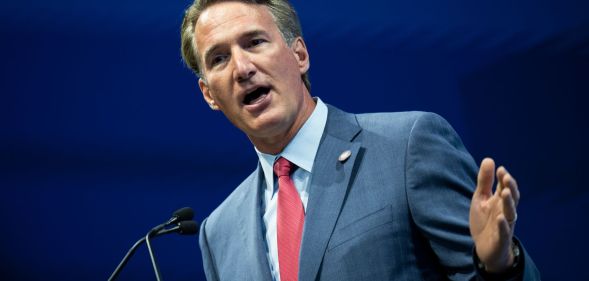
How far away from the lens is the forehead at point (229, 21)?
2.03 metres

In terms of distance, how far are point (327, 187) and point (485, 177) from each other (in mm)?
493

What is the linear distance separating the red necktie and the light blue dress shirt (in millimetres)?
20

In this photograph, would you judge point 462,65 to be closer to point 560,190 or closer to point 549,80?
point 549,80

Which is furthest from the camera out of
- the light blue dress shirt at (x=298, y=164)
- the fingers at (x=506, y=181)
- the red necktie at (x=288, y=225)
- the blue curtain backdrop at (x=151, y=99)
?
the blue curtain backdrop at (x=151, y=99)

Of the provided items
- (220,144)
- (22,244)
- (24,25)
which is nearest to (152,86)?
(220,144)

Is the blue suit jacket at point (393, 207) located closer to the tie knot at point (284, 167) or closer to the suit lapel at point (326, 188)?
the suit lapel at point (326, 188)

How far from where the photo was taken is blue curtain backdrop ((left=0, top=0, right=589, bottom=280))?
2646 millimetres

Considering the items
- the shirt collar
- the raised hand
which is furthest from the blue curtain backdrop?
the raised hand

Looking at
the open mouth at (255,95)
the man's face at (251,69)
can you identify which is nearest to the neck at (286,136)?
the man's face at (251,69)

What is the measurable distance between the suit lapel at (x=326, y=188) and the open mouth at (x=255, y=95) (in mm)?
188

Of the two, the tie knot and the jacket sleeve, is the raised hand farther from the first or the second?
the tie knot

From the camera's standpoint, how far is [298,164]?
6.29 ft

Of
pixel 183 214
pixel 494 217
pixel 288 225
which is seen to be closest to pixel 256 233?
pixel 288 225

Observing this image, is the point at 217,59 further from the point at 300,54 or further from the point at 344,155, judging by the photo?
the point at 344,155
